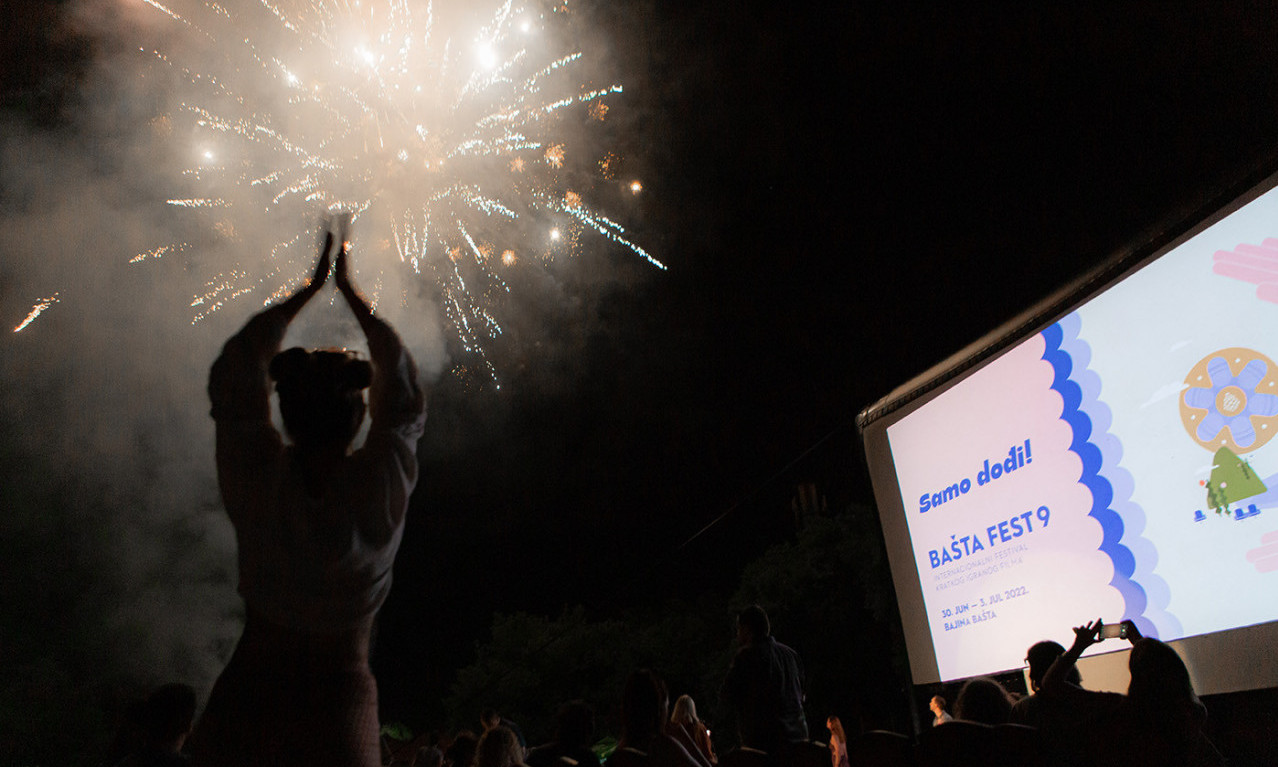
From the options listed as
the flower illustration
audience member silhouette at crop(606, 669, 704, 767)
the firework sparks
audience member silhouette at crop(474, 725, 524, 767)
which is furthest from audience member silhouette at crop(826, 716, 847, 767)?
the firework sparks

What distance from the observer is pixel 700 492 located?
14.1 metres

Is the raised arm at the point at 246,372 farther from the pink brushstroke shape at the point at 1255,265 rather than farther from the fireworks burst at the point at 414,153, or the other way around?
the fireworks burst at the point at 414,153

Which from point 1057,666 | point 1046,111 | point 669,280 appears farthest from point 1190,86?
point 669,280

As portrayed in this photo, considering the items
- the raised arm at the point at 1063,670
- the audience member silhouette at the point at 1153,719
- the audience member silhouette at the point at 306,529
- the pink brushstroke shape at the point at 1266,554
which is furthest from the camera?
the pink brushstroke shape at the point at 1266,554

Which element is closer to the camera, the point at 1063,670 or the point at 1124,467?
the point at 1063,670

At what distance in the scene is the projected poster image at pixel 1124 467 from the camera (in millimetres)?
2969

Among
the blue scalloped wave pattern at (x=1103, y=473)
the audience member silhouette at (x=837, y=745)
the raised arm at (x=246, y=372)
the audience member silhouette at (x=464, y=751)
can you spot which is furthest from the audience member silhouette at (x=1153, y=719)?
the audience member silhouette at (x=837, y=745)

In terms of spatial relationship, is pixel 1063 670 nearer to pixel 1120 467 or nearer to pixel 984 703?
pixel 984 703

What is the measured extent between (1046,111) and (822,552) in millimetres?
14949

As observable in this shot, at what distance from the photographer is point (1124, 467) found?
3.51m

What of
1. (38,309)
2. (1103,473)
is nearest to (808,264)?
(1103,473)

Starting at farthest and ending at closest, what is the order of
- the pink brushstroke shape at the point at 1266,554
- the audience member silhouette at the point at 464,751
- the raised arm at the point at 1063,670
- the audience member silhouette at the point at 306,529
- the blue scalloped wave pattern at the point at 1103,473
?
the audience member silhouette at the point at 464,751
the blue scalloped wave pattern at the point at 1103,473
the pink brushstroke shape at the point at 1266,554
the raised arm at the point at 1063,670
the audience member silhouette at the point at 306,529

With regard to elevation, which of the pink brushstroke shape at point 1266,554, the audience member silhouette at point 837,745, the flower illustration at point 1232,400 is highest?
the flower illustration at point 1232,400

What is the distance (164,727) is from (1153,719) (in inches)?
114
